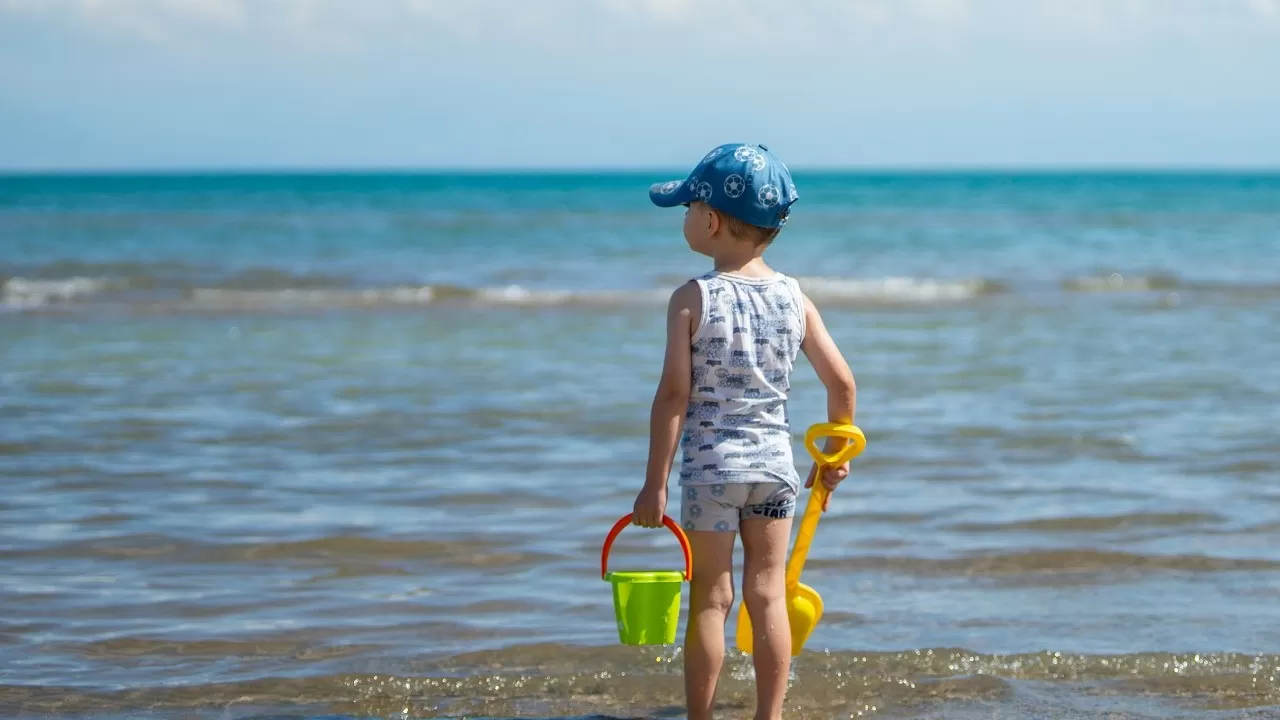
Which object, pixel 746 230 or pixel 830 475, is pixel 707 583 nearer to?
pixel 830 475

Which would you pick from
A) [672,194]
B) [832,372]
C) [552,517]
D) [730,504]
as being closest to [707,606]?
[730,504]

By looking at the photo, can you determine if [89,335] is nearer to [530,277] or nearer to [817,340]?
[530,277]

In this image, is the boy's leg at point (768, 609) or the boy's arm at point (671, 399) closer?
the boy's arm at point (671, 399)

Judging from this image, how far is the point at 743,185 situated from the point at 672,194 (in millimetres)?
189

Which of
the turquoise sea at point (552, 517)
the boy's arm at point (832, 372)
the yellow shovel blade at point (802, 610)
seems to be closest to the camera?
the boy's arm at point (832, 372)

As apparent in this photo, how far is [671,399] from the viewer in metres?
3.01

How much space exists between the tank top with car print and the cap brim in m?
0.19

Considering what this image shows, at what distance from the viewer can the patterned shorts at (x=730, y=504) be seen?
118 inches

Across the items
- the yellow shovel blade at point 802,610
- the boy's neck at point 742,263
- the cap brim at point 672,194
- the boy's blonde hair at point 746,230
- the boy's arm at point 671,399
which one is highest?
the cap brim at point 672,194

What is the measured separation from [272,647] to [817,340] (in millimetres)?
1939

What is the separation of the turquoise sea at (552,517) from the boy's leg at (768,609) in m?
0.40

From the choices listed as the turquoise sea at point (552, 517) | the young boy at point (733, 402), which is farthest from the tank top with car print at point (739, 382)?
the turquoise sea at point (552, 517)

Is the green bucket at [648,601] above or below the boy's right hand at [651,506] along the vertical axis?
below

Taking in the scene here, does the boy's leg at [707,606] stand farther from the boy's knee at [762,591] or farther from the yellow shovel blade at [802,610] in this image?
the yellow shovel blade at [802,610]
